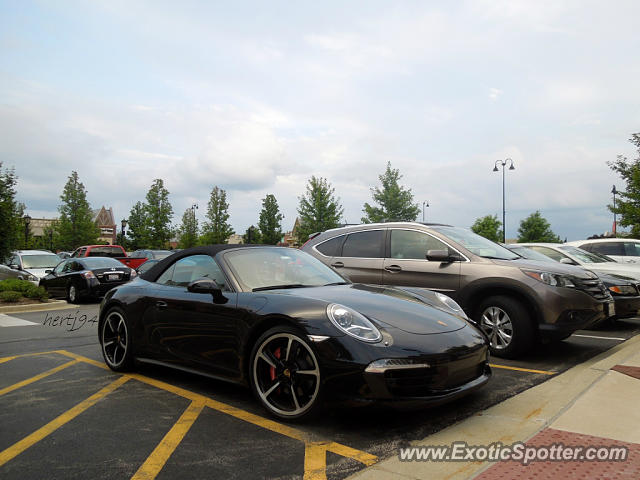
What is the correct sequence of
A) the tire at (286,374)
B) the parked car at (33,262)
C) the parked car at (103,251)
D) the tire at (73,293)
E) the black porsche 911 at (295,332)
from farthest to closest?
the parked car at (103,251)
the parked car at (33,262)
the tire at (73,293)
the tire at (286,374)
the black porsche 911 at (295,332)

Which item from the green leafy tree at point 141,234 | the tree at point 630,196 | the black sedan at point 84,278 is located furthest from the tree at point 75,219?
the tree at point 630,196

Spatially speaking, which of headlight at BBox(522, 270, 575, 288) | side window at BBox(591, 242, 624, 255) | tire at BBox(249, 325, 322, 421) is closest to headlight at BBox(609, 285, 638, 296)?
headlight at BBox(522, 270, 575, 288)

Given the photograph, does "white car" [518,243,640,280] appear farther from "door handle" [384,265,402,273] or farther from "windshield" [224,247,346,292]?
"windshield" [224,247,346,292]

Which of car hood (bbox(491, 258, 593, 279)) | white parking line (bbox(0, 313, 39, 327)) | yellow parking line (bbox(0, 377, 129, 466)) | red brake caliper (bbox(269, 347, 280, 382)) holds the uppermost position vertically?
car hood (bbox(491, 258, 593, 279))

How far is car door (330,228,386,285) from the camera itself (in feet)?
22.5

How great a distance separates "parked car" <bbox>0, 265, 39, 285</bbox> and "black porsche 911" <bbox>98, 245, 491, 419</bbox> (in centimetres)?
1354

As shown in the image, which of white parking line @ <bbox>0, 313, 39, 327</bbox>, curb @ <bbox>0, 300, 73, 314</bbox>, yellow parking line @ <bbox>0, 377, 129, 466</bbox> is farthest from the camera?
curb @ <bbox>0, 300, 73, 314</bbox>

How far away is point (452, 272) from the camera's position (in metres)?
6.13

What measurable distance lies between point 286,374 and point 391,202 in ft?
113

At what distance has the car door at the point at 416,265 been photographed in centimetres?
617

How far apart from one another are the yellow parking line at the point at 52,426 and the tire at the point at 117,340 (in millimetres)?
428

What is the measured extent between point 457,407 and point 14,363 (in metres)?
5.00

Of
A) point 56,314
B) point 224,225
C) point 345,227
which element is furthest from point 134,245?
point 345,227

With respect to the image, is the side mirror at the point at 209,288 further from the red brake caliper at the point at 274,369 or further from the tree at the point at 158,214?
the tree at the point at 158,214
